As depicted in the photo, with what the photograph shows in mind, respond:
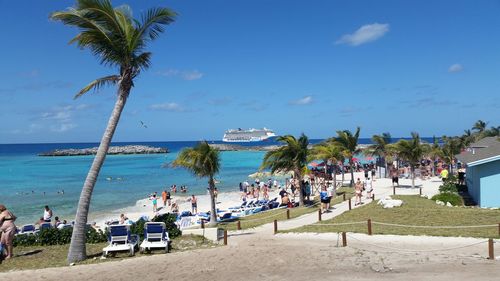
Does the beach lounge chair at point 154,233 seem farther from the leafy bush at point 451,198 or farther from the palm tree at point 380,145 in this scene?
the palm tree at point 380,145

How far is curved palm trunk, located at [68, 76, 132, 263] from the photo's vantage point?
38.3 feet

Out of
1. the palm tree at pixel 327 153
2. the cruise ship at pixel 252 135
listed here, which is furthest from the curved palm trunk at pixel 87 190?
the cruise ship at pixel 252 135

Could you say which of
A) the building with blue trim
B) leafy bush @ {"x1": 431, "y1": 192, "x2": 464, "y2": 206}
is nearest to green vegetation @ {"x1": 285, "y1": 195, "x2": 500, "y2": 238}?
leafy bush @ {"x1": 431, "y1": 192, "x2": 464, "y2": 206}

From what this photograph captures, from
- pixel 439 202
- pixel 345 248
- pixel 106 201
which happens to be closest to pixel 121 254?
pixel 345 248

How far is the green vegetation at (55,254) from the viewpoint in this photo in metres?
11.6

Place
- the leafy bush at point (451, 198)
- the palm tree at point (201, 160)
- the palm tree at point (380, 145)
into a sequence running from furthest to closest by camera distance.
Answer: the palm tree at point (380, 145)
the leafy bush at point (451, 198)
the palm tree at point (201, 160)

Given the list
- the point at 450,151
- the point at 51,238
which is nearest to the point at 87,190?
the point at 51,238

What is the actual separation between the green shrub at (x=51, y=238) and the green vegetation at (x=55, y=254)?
0.30 meters

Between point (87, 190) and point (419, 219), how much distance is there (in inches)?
491

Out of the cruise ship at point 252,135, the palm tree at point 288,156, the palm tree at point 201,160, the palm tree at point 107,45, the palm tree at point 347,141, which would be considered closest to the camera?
the palm tree at point 107,45

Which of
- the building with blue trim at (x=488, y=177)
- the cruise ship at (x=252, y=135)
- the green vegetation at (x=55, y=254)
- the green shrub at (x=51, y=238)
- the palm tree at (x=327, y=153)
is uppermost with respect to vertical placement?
the cruise ship at (x=252, y=135)

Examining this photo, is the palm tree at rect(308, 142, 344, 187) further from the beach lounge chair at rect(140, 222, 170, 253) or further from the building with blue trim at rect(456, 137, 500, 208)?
the beach lounge chair at rect(140, 222, 170, 253)

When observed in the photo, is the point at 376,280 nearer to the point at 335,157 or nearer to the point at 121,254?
the point at 121,254

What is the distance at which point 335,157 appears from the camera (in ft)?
98.1
